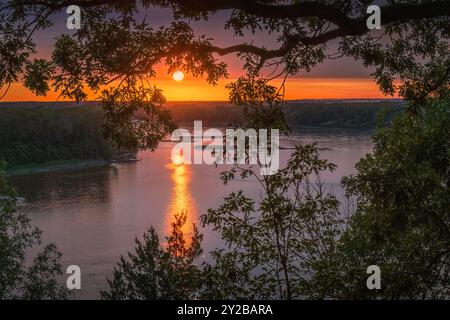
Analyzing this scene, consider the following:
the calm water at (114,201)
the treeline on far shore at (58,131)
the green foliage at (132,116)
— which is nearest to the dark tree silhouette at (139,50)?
the green foliage at (132,116)

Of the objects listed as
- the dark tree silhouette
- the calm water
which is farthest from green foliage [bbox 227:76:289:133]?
the calm water

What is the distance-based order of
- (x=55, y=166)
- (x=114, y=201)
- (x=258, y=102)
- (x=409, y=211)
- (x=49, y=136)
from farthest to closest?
(x=49, y=136) → (x=55, y=166) → (x=114, y=201) → (x=258, y=102) → (x=409, y=211)

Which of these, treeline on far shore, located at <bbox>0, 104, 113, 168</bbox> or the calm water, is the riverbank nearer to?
treeline on far shore, located at <bbox>0, 104, 113, 168</bbox>

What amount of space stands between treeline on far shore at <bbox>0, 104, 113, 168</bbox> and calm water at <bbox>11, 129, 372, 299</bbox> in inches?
464

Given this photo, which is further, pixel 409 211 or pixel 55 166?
pixel 55 166

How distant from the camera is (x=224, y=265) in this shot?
8211 millimetres

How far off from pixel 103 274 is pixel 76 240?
8598mm

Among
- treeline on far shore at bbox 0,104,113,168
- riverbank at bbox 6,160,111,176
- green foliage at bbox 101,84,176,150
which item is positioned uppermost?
green foliage at bbox 101,84,176,150

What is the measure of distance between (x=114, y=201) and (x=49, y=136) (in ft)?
165

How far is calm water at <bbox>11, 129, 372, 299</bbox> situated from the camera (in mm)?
33875

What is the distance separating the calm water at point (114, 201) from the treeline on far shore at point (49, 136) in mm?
11781

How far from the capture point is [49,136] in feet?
316

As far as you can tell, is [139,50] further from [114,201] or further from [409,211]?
[114,201]

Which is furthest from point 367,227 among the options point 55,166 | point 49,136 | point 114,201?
point 49,136
